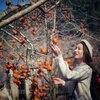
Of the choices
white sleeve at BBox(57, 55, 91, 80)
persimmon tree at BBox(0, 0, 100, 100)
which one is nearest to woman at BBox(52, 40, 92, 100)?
white sleeve at BBox(57, 55, 91, 80)

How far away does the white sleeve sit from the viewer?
2.07 metres

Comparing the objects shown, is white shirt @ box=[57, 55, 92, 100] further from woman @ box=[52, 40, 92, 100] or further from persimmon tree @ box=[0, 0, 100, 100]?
persimmon tree @ box=[0, 0, 100, 100]

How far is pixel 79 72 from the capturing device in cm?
217

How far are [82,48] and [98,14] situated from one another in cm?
1130

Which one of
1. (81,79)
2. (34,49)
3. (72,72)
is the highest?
(34,49)

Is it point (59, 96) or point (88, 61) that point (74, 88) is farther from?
point (59, 96)

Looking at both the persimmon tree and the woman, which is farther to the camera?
the persimmon tree

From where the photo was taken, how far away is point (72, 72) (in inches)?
83.7

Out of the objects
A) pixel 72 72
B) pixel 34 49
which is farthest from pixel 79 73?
pixel 34 49

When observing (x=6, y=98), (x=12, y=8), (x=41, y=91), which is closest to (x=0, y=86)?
(x=6, y=98)

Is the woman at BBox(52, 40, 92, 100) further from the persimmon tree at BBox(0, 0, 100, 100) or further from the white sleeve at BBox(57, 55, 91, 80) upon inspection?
the persimmon tree at BBox(0, 0, 100, 100)

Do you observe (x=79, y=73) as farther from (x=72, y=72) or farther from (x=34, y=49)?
(x=34, y=49)

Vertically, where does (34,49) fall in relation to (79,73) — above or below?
above

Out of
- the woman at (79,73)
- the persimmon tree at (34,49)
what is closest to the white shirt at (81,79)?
the woman at (79,73)
